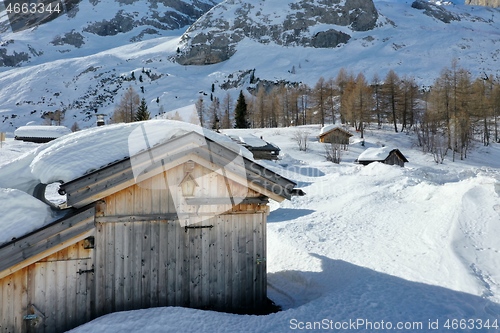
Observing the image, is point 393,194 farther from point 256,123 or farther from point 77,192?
point 256,123

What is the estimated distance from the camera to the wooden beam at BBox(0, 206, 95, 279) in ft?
15.0

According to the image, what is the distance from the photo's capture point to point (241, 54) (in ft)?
354

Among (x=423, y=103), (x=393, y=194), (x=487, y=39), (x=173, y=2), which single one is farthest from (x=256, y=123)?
(x=173, y=2)

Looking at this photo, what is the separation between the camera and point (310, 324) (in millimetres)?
5344

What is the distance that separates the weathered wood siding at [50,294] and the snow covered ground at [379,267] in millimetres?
533

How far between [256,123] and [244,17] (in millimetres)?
71096

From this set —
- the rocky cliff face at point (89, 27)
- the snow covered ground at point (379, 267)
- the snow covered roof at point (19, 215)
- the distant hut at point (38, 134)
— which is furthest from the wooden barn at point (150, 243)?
the rocky cliff face at point (89, 27)

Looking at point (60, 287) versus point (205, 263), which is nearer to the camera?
point (60, 287)

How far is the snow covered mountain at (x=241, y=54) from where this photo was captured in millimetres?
80781

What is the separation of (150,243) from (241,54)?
10882 centimetres

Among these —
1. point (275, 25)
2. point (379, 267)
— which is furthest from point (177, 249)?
point (275, 25)

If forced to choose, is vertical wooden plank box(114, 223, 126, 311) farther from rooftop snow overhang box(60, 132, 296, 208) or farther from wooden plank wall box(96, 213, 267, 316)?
rooftop snow overhang box(60, 132, 296, 208)

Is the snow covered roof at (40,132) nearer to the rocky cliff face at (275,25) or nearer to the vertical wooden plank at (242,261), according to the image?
the vertical wooden plank at (242,261)

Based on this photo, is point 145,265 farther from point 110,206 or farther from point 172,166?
point 172,166
